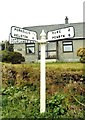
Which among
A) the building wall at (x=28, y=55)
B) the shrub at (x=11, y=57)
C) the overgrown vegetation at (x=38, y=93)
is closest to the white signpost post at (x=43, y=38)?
the overgrown vegetation at (x=38, y=93)

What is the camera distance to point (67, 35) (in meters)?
6.61

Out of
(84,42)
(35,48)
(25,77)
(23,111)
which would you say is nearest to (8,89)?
(25,77)

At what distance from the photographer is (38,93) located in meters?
8.37

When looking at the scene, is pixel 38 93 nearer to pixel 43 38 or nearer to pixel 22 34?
pixel 43 38

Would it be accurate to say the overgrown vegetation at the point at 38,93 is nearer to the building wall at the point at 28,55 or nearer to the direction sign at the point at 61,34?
the direction sign at the point at 61,34

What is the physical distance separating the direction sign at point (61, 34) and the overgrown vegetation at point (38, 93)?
1529mm

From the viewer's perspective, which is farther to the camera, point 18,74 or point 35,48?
point 35,48

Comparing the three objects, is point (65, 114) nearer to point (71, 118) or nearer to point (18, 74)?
point (71, 118)

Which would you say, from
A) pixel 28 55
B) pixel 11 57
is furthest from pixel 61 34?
pixel 28 55

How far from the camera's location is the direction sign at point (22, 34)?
6.73 m

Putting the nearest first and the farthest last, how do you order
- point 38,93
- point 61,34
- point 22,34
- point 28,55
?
point 61,34
point 22,34
point 38,93
point 28,55

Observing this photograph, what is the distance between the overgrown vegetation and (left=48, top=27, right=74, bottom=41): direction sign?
1529mm

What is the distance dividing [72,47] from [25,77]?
16914 mm

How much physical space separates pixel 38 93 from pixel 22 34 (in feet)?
7.10
